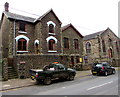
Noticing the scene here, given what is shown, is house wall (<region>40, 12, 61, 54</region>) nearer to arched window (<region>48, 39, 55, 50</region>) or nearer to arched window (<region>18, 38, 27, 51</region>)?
arched window (<region>48, 39, 55, 50</region>)

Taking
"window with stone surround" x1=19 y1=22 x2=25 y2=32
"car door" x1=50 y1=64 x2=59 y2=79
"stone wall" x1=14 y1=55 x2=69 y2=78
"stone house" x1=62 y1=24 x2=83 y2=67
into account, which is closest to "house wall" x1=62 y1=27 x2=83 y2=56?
"stone house" x1=62 y1=24 x2=83 y2=67

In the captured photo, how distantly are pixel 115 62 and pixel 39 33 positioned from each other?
75.0ft

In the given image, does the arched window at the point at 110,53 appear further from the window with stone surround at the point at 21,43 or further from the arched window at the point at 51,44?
the window with stone surround at the point at 21,43

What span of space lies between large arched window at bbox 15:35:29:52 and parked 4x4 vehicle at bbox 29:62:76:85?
725 centimetres

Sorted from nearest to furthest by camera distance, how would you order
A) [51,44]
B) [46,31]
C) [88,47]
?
1. [46,31]
2. [51,44]
3. [88,47]

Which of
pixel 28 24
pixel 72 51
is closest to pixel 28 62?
pixel 28 24

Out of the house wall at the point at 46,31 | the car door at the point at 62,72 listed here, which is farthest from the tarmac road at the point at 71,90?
the house wall at the point at 46,31

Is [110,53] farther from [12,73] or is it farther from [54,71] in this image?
[12,73]

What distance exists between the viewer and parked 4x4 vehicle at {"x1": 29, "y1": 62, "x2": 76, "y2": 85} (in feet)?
29.8

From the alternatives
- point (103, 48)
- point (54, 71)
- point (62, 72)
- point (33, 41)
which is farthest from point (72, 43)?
point (54, 71)

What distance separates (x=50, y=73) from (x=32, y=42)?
376 inches

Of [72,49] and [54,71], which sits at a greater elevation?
[72,49]

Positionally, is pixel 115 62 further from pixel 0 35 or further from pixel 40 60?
pixel 0 35

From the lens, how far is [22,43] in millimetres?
16344
